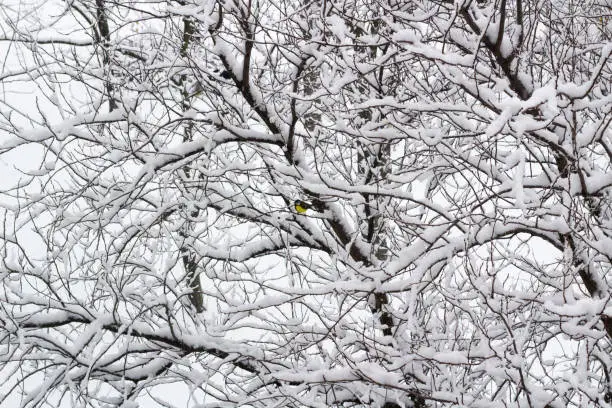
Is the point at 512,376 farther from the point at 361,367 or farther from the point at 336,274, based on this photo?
the point at 336,274

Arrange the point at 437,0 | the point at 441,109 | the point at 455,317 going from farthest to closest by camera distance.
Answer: the point at 455,317, the point at 437,0, the point at 441,109

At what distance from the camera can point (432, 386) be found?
13.2ft

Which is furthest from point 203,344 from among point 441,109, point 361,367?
point 441,109

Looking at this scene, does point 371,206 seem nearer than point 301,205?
Yes

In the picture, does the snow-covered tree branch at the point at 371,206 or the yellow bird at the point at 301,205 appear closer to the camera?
the snow-covered tree branch at the point at 371,206

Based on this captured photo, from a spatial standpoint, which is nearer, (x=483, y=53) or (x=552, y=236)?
(x=552, y=236)

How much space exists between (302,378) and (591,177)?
1968 mm

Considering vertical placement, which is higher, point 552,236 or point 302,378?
point 552,236

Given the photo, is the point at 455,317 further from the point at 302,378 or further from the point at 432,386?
the point at 302,378

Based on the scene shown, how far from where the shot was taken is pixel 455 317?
4.69 metres

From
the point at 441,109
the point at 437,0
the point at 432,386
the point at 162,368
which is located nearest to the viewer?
the point at 441,109

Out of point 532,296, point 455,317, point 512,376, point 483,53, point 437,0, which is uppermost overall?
point 483,53

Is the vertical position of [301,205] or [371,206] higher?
[301,205]

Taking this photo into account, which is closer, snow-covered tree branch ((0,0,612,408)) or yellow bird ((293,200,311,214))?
snow-covered tree branch ((0,0,612,408))
